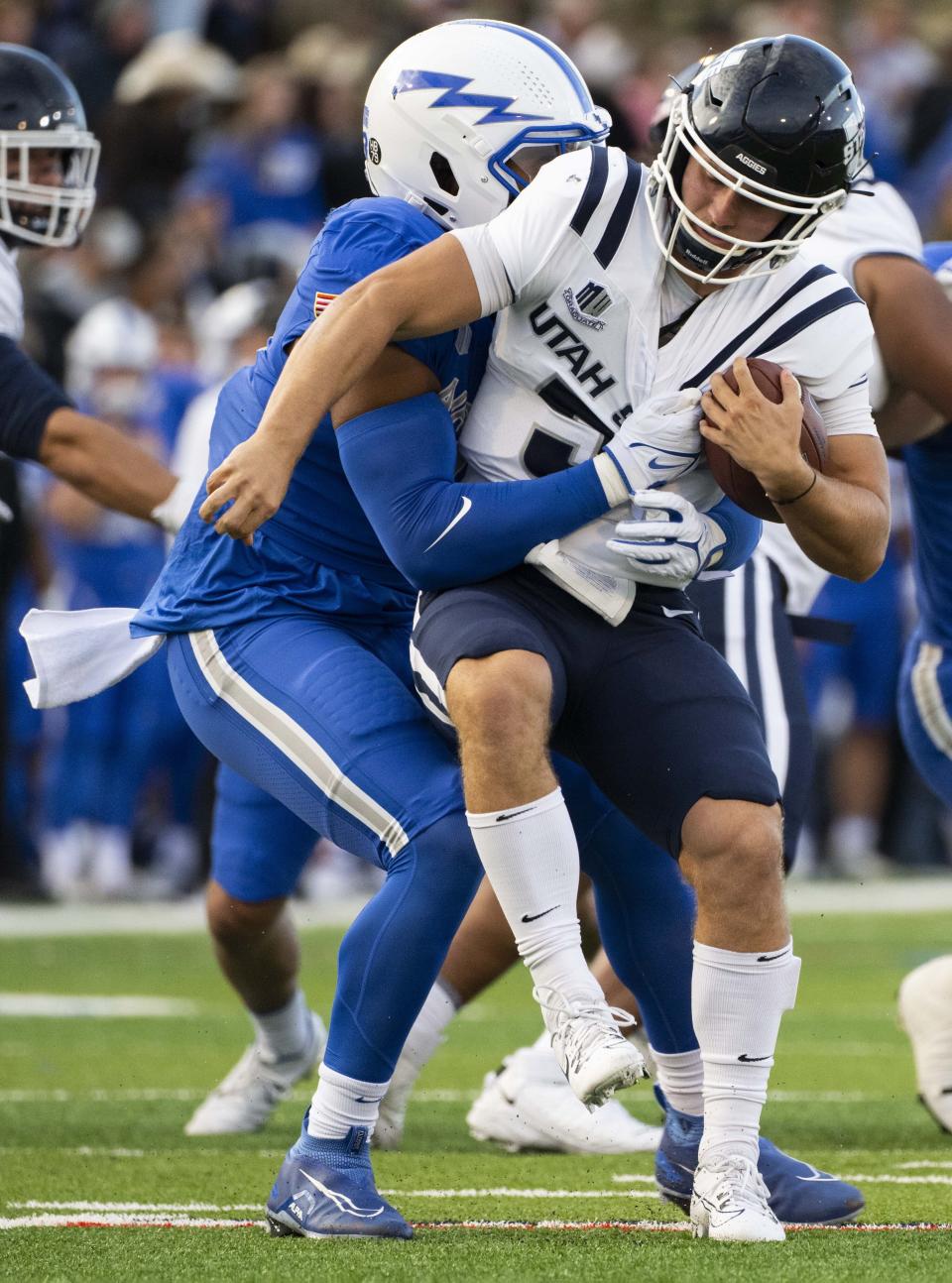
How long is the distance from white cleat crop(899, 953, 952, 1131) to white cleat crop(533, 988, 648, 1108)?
67.1 inches

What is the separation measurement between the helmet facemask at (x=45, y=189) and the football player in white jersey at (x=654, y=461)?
2.08 meters

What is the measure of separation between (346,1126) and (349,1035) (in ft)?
0.50

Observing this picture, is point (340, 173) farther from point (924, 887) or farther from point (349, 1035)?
point (349, 1035)

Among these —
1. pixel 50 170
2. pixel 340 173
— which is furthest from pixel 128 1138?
pixel 340 173

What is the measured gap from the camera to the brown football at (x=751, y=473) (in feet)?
11.3

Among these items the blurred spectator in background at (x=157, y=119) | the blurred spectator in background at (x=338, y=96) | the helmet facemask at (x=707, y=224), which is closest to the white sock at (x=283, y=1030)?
the helmet facemask at (x=707, y=224)

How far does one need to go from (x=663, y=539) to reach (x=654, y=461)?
0.41 ft

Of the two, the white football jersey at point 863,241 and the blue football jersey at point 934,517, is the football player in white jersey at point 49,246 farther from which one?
the blue football jersey at point 934,517

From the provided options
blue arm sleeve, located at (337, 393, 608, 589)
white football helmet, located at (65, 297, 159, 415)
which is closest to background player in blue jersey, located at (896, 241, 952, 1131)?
blue arm sleeve, located at (337, 393, 608, 589)

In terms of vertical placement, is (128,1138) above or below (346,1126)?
below

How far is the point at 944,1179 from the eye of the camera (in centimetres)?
419

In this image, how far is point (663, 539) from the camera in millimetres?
3492

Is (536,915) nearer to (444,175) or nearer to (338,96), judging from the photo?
(444,175)

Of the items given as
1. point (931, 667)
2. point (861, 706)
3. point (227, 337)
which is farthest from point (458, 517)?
point (861, 706)
